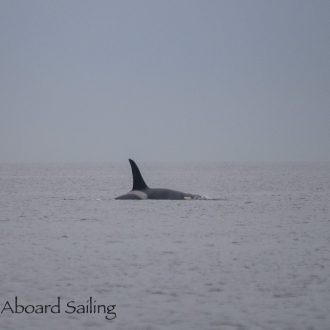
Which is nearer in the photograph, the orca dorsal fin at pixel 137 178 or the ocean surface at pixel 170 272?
the ocean surface at pixel 170 272

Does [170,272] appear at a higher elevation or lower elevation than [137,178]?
lower

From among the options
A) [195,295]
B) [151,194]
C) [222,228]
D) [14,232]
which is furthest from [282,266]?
[151,194]

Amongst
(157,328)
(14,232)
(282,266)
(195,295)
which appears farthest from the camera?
(14,232)

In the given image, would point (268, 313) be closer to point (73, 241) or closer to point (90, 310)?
point (90, 310)

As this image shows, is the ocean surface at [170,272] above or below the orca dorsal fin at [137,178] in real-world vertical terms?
below

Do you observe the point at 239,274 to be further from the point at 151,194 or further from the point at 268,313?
the point at 151,194

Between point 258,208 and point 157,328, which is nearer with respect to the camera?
point 157,328

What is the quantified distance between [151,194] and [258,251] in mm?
25109

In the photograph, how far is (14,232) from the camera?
76.2 feet

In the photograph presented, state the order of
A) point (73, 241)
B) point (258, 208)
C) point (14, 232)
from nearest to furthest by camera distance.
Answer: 1. point (73, 241)
2. point (14, 232)
3. point (258, 208)

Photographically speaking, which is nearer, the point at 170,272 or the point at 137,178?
the point at 170,272

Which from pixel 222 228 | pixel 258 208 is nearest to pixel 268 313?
pixel 222 228

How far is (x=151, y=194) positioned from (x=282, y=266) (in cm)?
2784

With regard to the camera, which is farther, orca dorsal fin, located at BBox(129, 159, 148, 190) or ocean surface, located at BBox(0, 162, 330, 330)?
orca dorsal fin, located at BBox(129, 159, 148, 190)
